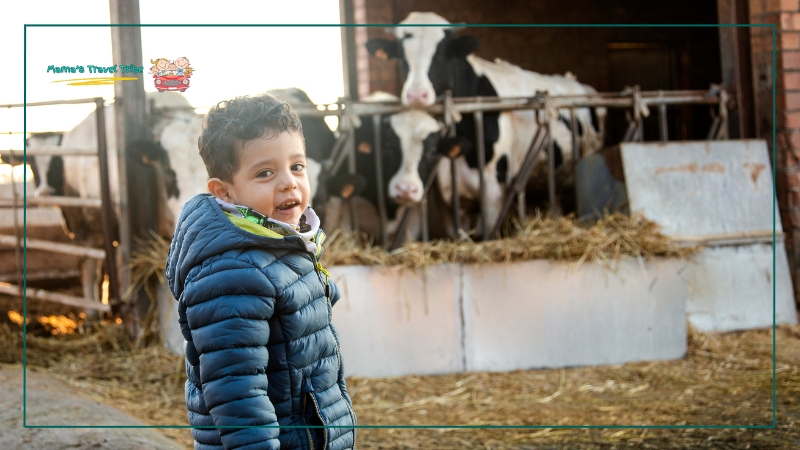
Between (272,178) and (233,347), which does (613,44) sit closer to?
(272,178)

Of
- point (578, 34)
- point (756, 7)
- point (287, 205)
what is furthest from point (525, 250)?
point (578, 34)

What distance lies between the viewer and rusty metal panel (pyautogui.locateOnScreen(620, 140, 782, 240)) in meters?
4.32

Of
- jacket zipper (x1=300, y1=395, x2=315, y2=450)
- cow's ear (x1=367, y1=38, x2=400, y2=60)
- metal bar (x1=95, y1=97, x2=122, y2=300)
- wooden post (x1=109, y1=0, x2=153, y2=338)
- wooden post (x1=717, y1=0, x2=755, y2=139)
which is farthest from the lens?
cow's ear (x1=367, y1=38, x2=400, y2=60)

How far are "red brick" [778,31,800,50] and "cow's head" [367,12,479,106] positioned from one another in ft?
5.94

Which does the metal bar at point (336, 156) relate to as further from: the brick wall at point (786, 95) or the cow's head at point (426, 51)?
the brick wall at point (786, 95)

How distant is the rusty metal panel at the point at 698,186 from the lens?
14.2 ft

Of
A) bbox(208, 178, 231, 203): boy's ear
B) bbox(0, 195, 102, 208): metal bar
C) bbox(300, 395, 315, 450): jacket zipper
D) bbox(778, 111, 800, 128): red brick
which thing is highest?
bbox(778, 111, 800, 128): red brick

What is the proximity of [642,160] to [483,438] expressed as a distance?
227cm

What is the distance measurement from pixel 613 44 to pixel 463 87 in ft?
12.2

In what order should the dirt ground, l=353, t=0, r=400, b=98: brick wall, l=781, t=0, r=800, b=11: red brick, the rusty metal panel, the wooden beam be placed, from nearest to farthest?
the dirt ground, the wooden beam, the rusty metal panel, l=781, t=0, r=800, b=11: red brick, l=353, t=0, r=400, b=98: brick wall

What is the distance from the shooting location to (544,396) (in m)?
3.39

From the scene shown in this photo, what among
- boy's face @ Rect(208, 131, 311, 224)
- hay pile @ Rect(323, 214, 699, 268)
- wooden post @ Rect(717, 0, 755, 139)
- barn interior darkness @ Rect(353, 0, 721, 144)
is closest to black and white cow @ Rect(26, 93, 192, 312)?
hay pile @ Rect(323, 214, 699, 268)

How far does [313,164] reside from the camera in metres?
4.09

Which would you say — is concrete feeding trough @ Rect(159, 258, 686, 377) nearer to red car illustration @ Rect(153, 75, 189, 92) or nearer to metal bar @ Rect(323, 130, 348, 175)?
metal bar @ Rect(323, 130, 348, 175)
